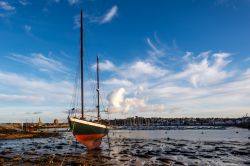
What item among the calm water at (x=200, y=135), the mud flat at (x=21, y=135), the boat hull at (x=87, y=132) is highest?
the boat hull at (x=87, y=132)

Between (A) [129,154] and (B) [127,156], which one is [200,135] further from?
(B) [127,156]

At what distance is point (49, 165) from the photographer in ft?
104

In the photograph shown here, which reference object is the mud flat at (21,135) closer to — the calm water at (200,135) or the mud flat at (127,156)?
the calm water at (200,135)

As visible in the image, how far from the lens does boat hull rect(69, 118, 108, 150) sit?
139 ft

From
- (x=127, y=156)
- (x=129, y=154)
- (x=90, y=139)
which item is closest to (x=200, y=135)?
(x=129, y=154)

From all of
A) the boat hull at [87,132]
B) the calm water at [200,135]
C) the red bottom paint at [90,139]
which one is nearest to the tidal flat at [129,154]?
the red bottom paint at [90,139]

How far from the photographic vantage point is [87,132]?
145ft

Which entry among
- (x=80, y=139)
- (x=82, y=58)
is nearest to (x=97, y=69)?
(x=82, y=58)

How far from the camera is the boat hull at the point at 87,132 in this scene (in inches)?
1672

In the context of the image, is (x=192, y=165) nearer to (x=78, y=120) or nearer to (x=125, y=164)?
(x=125, y=164)

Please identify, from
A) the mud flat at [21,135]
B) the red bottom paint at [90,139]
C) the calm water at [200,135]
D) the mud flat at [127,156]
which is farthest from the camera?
the mud flat at [21,135]

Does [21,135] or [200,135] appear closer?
Result: [21,135]

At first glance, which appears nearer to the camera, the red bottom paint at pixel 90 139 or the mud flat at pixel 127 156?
the mud flat at pixel 127 156

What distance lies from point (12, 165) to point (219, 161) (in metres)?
23.9
